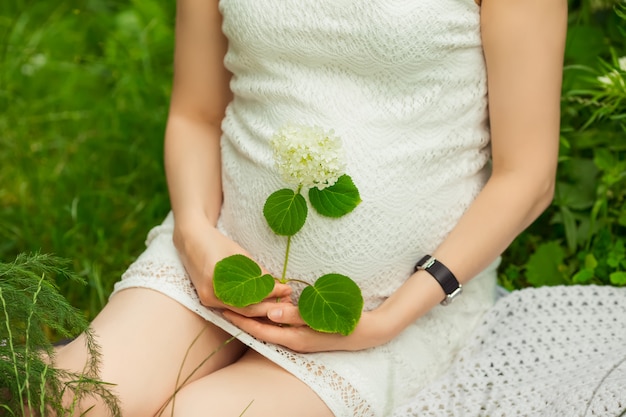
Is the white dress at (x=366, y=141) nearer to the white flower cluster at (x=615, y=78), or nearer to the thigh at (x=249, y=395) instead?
the thigh at (x=249, y=395)

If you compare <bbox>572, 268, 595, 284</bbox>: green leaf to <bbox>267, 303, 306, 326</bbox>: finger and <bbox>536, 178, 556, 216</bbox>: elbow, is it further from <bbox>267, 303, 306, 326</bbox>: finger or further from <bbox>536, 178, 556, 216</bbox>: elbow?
<bbox>267, 303, 306, 326</bbox>: finger

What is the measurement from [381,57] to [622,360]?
69 centimetres

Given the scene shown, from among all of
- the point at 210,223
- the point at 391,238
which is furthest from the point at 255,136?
the point at 391,238

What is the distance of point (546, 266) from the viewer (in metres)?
1.88

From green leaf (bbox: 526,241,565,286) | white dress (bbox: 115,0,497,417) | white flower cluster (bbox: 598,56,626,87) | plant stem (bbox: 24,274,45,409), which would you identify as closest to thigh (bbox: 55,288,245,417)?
white dress (bbox: 115,0,497,417)

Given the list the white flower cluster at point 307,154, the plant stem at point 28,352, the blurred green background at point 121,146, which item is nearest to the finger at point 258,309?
the white flower cluster at point 307,154

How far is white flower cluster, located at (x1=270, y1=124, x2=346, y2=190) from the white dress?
16 centimetres

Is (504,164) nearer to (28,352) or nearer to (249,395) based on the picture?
(249,395)

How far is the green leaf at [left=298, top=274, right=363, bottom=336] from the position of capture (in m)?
1.30

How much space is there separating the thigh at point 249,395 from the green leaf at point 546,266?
2.38 feet

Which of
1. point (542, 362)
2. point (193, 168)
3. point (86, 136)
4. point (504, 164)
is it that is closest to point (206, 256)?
point (193, 168)

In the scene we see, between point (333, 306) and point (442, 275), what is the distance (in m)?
0.23

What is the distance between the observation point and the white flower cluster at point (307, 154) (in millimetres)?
1225

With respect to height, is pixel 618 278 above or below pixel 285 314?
below
